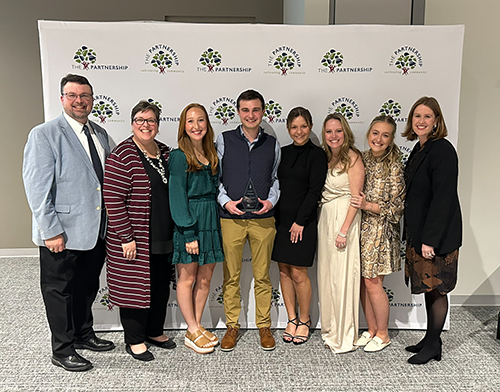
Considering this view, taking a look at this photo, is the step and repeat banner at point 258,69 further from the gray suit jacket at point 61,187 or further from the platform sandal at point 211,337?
the platform sandal at point 211,337

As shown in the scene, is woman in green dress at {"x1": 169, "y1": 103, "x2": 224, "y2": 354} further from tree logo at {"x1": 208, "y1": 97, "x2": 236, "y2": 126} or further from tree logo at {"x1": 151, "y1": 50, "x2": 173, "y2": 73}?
tree logo at {"x1": 151, "y1": 50, "x2": 173, "y2": 73}

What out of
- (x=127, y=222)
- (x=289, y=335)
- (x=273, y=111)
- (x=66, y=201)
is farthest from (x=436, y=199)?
(x=66, y=201)

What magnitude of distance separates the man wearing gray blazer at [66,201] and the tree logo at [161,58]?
540 millimetres

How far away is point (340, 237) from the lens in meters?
2.64

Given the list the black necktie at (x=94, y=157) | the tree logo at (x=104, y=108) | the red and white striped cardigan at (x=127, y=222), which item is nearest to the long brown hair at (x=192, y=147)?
the red and white striped cardigan at (x=127, y=222)

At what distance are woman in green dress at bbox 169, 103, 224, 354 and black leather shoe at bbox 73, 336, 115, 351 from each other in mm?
548

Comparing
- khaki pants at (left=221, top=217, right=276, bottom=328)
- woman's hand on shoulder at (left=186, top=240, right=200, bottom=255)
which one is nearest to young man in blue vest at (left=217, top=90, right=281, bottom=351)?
khaki pants at (left=221, top=217, right=276, bottom=328)

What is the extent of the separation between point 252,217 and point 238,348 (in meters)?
0.93

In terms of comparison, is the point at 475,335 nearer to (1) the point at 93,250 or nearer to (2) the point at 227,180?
(2) the point at 227,180

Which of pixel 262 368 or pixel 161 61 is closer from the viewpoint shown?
pixel 262 368

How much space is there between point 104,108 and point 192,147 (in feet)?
2.61

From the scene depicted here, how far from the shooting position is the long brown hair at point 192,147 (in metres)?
2.52

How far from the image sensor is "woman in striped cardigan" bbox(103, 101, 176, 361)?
2.41 m

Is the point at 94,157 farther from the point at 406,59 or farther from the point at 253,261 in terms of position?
the point at 406,59
